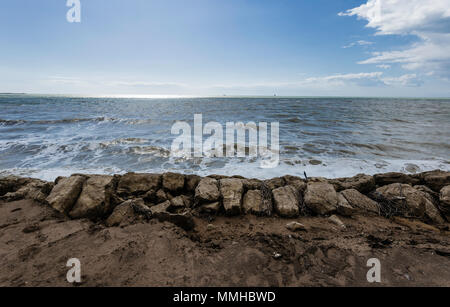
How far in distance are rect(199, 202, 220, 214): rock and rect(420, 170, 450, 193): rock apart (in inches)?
186

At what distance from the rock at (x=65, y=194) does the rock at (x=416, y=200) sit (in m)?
5.93

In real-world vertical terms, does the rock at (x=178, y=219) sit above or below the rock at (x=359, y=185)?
below

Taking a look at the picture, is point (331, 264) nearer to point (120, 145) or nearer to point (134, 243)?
point (134, 243)

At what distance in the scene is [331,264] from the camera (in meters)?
2.37

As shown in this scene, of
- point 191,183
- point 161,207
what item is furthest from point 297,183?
point 161,207

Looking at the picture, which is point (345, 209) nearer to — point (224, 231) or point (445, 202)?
point (445, 202)

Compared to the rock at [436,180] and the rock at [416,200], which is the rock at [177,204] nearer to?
the rock at [416,200]

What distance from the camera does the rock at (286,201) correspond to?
11.7 ft

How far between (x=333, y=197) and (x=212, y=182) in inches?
93.8

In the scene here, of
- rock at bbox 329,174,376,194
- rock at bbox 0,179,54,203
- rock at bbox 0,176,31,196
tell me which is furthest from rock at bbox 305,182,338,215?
rock at bbox 0,176,31,196

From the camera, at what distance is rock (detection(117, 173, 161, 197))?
3.99 meters

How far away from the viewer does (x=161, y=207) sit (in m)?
3.56

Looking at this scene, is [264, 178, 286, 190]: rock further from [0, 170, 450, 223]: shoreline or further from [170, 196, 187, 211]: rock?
[170, 196, 187, 211]: rock

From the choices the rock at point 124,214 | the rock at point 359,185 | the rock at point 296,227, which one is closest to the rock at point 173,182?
the rock at point 124,214
